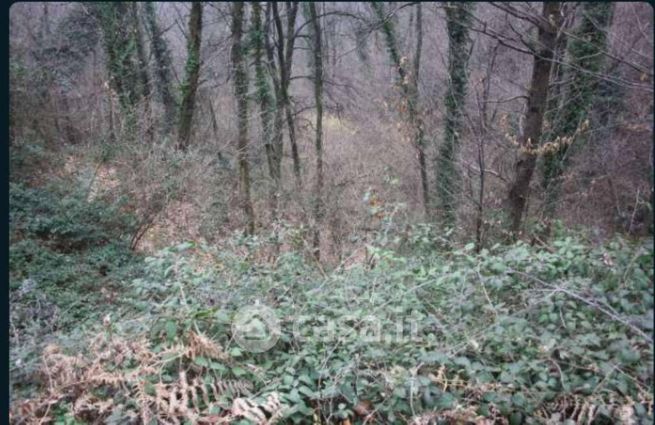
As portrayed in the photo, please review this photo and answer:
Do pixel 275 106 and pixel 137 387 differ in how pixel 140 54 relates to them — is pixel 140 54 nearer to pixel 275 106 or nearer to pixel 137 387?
pixel 275 106

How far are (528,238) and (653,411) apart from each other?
353cm

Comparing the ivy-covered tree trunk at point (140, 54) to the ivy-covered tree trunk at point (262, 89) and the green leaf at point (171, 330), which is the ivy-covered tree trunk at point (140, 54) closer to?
the ivy-covered tree trunk at point (262, 89)

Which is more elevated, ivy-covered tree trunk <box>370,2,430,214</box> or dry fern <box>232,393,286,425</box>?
ivy-covered tree trunk <box>370,2,430,214</box>

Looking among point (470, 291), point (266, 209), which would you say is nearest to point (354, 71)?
point (266, 209)

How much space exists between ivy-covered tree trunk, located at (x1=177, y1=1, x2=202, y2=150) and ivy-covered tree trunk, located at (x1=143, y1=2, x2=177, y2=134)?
0.65m

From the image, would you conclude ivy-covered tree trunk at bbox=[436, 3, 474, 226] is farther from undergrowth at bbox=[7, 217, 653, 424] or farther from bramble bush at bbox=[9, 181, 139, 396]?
bramble bush at bbox=[9, 181, 139, 396]

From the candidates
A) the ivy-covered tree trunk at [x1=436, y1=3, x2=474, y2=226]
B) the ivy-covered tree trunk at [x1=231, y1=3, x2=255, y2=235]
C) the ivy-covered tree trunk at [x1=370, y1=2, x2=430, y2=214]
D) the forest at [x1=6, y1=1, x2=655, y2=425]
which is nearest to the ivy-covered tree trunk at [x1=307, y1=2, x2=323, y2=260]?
the forest at [x1=6, y1=1, x2=655, y2=425]

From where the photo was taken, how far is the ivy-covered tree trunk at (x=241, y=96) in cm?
1004

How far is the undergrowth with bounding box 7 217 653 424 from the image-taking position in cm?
302

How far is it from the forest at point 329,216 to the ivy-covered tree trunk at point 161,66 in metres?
0.07

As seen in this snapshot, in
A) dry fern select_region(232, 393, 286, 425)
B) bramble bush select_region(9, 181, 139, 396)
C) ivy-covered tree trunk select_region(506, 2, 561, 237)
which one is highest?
ivy-covered tree trunk select_region(506, 2, 561, 237)

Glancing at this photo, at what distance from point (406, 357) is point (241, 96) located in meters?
8.61

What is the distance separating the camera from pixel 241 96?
35.4 ft

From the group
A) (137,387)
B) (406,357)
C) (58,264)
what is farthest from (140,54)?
(406,357)
